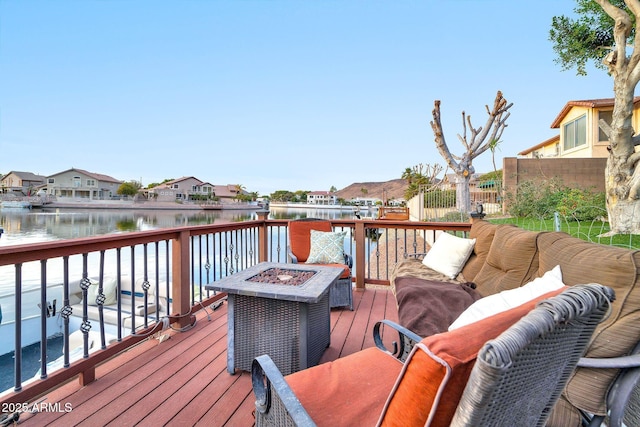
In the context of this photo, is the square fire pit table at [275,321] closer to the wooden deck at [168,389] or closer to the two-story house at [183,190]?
the wooden deck at [168,389]

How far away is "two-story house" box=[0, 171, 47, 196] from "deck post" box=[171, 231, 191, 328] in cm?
3871

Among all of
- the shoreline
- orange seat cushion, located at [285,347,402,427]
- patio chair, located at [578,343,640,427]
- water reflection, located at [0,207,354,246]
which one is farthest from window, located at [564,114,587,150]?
the shoreline

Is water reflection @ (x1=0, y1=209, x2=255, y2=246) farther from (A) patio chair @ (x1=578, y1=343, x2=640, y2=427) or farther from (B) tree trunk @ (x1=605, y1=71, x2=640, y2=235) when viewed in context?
(A) patio chair @ (x1=578, y1=343, x2=640, y2=427)

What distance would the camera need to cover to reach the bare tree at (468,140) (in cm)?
829

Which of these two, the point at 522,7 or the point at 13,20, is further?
the point at 13,20

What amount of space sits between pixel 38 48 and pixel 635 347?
857 inches

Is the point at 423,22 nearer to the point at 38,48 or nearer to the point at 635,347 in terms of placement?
the point at 635,347

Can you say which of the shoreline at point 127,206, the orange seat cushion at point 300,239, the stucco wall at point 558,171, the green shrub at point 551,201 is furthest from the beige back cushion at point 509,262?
the shoreline at point 127,206

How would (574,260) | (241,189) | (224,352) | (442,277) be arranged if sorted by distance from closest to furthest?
(574,260), (224,352), (442,277), (241,189)

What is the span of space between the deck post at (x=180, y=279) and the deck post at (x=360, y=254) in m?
2.15

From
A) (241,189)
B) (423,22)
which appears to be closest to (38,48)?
(423,22)

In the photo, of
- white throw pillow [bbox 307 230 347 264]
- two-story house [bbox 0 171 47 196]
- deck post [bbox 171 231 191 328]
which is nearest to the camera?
deck post [bbox 171 231 191 328]

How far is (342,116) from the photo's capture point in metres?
17.2

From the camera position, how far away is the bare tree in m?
8.29
